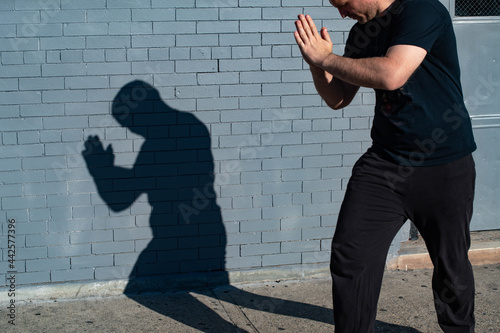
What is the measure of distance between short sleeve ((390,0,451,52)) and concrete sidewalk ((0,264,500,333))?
1895 mm

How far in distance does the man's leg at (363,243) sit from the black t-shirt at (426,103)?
0.46 ft

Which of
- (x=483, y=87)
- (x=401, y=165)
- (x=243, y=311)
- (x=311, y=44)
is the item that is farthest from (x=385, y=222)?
(x=483, y=87)

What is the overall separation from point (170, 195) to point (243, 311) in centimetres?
97

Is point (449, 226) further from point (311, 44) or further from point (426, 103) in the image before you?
point (311, 44)

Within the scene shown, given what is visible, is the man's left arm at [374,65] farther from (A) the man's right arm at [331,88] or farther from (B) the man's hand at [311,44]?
(A) the man's right arm at [331,88]

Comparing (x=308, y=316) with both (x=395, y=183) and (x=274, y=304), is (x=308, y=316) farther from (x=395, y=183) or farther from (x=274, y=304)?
(x=395, y=183)

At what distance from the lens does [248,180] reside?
4.63m

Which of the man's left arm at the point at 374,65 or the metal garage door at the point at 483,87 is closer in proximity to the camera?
the man's left arm at the point at 374,65

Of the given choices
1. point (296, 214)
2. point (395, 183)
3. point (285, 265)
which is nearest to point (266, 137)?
point (296, 214)

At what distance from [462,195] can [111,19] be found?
257 cm

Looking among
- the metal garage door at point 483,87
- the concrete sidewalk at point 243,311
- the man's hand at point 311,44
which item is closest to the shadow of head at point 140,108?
the concrete sidewalk at point 243,311

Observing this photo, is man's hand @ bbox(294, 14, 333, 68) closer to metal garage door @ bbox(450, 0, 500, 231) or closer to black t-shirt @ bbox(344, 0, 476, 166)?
black t-shirt @ bbox(344, 0, 476, 166)

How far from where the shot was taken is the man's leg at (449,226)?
10.1 ft

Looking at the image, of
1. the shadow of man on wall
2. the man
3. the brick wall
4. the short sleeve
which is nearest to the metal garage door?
the brick wall
